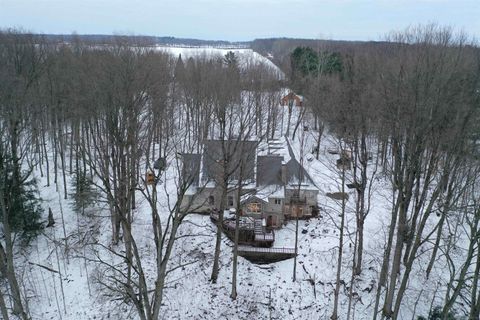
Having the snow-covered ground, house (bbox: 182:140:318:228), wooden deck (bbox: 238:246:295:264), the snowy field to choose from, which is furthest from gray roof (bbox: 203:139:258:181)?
wooden deck (bbox: 238:246:295:264)

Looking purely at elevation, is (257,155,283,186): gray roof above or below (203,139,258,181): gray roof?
below

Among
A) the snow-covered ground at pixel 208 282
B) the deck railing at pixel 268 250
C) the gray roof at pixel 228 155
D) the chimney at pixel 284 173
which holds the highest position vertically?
the gray roof at pixel 228 155

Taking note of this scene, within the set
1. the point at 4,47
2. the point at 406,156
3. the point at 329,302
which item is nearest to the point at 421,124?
the point at 406,156

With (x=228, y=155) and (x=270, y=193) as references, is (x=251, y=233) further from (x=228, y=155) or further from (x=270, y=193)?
(x=228, y=155)

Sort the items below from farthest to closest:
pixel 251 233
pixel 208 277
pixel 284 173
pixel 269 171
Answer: pixel 269 171, pixel 284 173, pixel 251 233, pixel 208 277

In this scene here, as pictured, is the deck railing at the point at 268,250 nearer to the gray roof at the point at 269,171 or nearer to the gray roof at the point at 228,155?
the gray roof at the point at 228,155

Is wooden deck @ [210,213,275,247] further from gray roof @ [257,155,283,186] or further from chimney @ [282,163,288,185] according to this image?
chimney @ [282,163,288,185]

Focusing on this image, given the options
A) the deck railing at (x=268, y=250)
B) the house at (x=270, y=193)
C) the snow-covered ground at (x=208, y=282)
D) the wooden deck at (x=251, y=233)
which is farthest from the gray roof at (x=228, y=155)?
the deck railing at (x=268, y=250)

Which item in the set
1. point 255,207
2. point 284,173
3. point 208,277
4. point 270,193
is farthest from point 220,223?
point 284,173

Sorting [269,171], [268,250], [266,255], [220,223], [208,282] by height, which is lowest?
[208,282]
